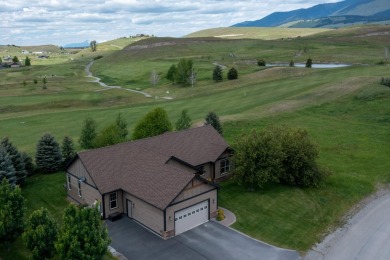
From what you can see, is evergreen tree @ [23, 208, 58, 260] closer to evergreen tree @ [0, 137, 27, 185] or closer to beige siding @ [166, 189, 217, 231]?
beige siding @ [166, 189, 217, 231]

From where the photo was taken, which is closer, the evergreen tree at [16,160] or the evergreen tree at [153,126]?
the evergreen tree at [16,160]

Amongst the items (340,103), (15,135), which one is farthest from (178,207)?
(340,103)

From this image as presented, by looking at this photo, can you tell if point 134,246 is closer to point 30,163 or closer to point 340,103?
point 30,163

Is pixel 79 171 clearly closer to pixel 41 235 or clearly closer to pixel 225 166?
pixel 41 235

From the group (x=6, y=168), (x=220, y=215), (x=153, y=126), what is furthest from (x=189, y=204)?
(x=153, y=126)

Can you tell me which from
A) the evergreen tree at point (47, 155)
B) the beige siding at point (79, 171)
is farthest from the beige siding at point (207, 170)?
the evergreen tree at point (47, 155)

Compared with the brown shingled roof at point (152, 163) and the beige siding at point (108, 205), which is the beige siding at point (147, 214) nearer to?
the beige siding at point (108, 205)

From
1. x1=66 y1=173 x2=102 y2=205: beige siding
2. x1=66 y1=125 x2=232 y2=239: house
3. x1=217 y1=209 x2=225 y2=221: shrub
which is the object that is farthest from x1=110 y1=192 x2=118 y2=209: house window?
x1=217 y1=209 x2=225 y2=221: shrub
